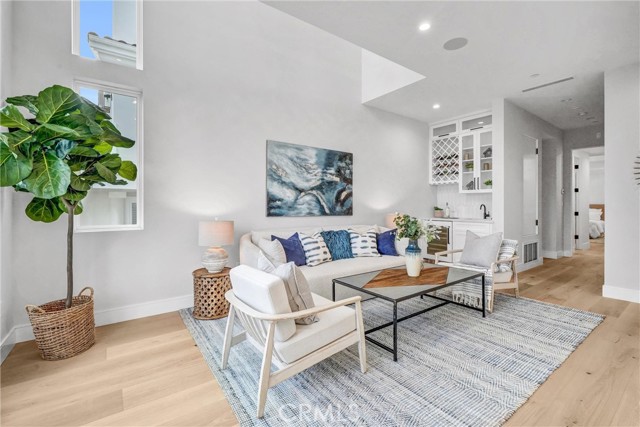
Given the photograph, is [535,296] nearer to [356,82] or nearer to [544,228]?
[544,228]

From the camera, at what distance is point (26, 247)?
8.54ft

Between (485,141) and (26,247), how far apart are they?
6.46 m

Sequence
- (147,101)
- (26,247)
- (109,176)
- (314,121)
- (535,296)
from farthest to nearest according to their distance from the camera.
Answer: (314,121)
(535,296)
(147,101)
(26,247)
(109,176)

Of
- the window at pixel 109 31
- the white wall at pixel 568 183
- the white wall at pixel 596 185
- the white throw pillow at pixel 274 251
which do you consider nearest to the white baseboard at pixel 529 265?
the white wall at pixel 568 183

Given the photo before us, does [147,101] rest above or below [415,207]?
above

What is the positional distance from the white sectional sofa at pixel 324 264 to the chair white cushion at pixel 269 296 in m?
1.27

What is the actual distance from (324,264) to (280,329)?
6.45ft

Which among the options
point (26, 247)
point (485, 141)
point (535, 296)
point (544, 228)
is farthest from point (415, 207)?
point (26, 247)

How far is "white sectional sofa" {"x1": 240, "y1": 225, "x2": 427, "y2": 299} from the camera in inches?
125

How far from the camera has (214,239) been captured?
311 centimetres

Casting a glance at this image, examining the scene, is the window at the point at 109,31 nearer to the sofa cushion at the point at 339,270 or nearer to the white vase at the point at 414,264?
the sofa cushion at the point at 339,270

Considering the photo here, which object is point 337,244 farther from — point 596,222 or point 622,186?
point 596,222

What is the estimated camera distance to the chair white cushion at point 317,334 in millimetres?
1673
